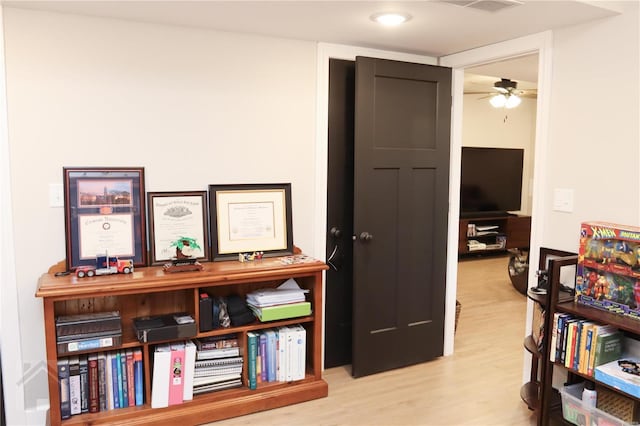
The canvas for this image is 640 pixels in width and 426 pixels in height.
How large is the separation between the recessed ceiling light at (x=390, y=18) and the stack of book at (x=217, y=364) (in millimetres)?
1892

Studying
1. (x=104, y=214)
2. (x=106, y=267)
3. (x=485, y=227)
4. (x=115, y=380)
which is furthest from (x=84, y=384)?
(x=485, y=227)

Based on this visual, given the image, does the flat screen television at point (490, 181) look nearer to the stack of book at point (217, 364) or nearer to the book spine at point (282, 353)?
the book spine at point (282, 353)

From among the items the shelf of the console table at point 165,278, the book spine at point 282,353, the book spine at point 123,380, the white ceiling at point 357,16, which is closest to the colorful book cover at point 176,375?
the book spine at point 123,380

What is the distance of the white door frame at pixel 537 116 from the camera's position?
2.77 meters

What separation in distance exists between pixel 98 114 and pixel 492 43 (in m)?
2.32

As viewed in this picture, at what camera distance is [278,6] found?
7.70 feet

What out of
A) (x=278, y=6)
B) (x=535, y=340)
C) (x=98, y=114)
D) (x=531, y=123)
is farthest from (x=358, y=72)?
(x=531, y=123)

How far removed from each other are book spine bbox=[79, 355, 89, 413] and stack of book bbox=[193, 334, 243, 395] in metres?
0.53

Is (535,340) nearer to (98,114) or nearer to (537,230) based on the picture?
(537,230)

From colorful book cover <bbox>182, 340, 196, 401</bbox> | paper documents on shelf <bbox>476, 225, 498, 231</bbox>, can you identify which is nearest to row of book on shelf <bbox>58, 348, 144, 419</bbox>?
colorful book cover <bbox>182, 340, 196, 401</bbox>

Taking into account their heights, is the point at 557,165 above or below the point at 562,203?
above

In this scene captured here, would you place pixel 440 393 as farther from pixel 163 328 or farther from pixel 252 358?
pixel 163 328

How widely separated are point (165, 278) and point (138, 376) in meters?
0.55

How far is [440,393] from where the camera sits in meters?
3.07
